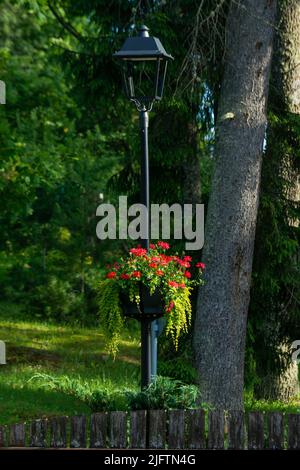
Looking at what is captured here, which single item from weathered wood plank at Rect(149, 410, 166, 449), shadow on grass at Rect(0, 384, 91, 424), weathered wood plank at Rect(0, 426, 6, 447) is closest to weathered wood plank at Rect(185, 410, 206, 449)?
weathered wood plank at Rect(149, 410, 166, 449)

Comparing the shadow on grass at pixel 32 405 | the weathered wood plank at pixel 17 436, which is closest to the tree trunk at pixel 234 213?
the shadow on grass at pixel 32 405

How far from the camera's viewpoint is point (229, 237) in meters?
12.4

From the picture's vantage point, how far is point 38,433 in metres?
8.73

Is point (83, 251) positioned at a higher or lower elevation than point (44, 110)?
lower

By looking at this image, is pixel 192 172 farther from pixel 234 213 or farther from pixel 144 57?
pixel 144 57

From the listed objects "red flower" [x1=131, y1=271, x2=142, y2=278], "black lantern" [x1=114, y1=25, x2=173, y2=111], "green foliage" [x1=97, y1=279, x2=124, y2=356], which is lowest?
"green foliage" [x1=97, y1=279, x2=124, y2=356]

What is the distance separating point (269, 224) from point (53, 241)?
10.4 m

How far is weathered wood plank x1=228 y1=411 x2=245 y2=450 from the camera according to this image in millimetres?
8914

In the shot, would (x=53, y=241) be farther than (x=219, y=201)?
Yes

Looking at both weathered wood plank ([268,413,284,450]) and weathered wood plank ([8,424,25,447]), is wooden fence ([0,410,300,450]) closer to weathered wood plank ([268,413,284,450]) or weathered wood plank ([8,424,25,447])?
weathered wood plank ([268,413,284,450])

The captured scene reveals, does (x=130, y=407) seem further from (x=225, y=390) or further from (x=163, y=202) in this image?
(x=163, y=202)

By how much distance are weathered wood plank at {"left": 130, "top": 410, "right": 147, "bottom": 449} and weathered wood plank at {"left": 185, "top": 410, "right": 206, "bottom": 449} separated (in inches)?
16.9

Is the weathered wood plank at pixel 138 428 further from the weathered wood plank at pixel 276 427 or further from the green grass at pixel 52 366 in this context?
the green grass at pixel 52 366
